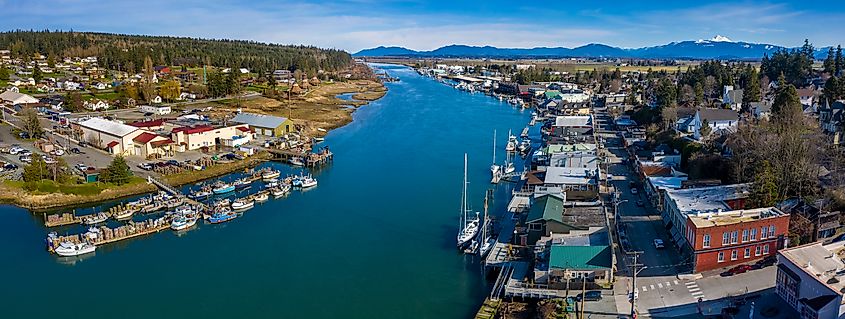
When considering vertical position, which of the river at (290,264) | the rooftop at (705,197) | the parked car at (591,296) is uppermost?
the rooftop at (705,197)

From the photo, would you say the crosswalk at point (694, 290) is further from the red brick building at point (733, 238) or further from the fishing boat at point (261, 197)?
the fishing boat at point (261, 197)

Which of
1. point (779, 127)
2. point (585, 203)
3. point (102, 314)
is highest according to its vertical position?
point (779, 127)

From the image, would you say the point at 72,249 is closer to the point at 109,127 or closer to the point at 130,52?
the point at 109,127

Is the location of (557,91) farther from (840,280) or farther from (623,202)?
(840,280)

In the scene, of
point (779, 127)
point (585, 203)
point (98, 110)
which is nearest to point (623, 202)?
point (585, 203)

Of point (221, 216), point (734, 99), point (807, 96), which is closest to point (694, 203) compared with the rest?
point (221, 216)

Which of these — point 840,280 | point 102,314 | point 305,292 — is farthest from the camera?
point 305,292

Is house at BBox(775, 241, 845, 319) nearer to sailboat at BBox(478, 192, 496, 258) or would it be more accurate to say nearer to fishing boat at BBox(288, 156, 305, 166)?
sailboat at BBox(478, 192, 496, 258)

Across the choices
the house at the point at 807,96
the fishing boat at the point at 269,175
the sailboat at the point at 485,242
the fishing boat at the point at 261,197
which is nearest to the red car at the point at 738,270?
the sailboat at the point at 485,242
